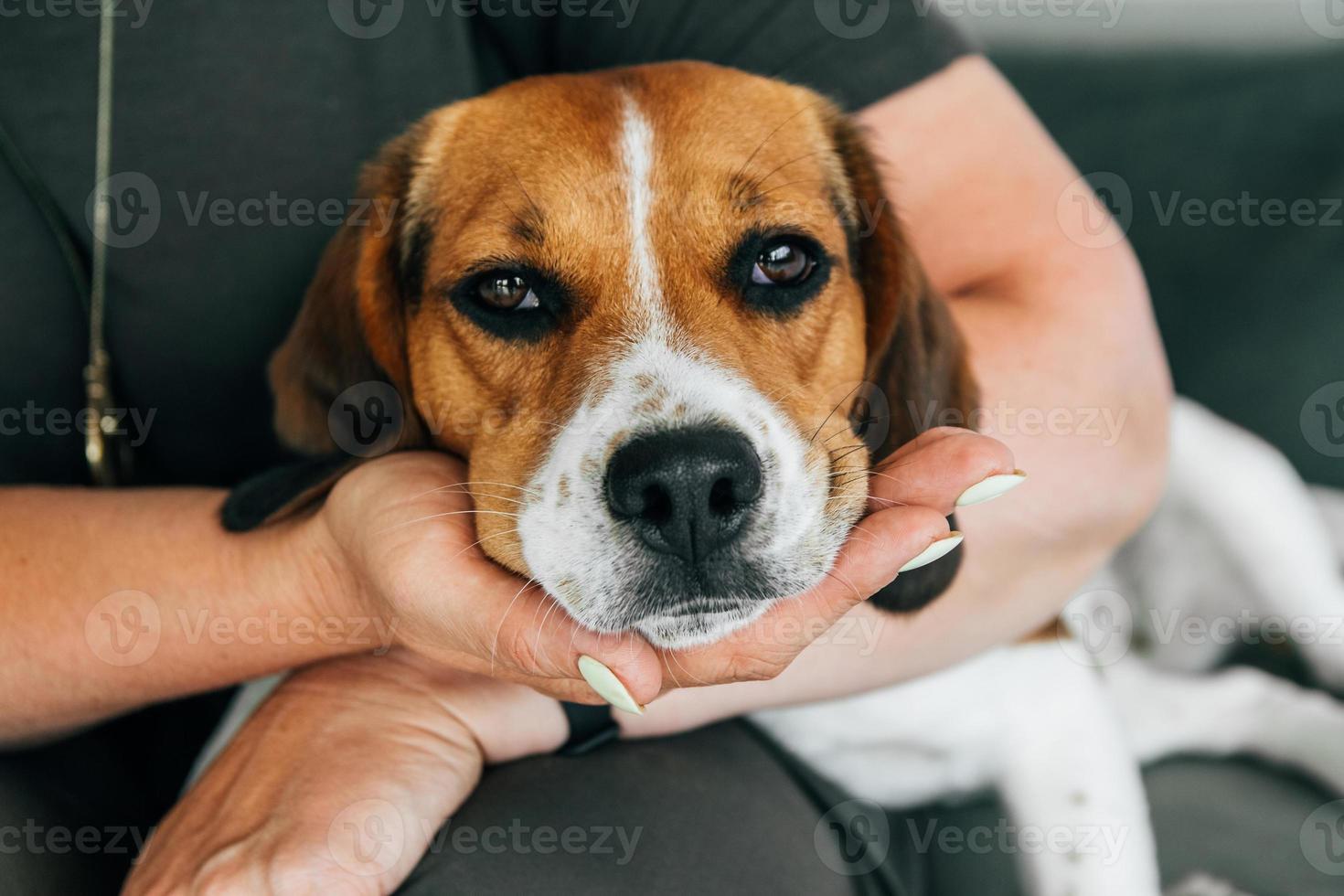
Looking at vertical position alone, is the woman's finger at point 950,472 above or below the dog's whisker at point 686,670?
above

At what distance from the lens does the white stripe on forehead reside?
5.64 ft

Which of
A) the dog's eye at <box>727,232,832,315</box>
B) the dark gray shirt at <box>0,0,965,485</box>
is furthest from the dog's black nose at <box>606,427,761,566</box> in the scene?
the dark gray shirt at <box>0,0,965,485</box>

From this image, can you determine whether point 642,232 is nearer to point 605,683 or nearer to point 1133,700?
point 605,683

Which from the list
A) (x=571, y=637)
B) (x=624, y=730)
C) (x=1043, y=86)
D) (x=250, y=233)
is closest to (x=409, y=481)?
(x=571, y=637)

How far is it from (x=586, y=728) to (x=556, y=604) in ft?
1.45

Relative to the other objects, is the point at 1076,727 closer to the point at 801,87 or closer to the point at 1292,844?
the point at 1292,844

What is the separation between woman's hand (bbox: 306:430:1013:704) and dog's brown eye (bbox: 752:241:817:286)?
1.46 ft

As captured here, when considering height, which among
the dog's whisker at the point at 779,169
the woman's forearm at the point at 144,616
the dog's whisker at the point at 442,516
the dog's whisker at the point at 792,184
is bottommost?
the woman's forearm at the point at 144,616

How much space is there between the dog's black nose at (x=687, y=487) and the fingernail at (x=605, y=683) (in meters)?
0.19

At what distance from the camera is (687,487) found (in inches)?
54.6

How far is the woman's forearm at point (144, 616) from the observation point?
5.79 ft

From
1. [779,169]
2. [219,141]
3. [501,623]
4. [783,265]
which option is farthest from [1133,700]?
[219,141]

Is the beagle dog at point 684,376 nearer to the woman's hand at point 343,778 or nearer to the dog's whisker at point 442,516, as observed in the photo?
the dog's whisker at point 442,516

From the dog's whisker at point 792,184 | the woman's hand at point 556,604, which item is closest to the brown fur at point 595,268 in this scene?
the dog's whisker at point 792,184
